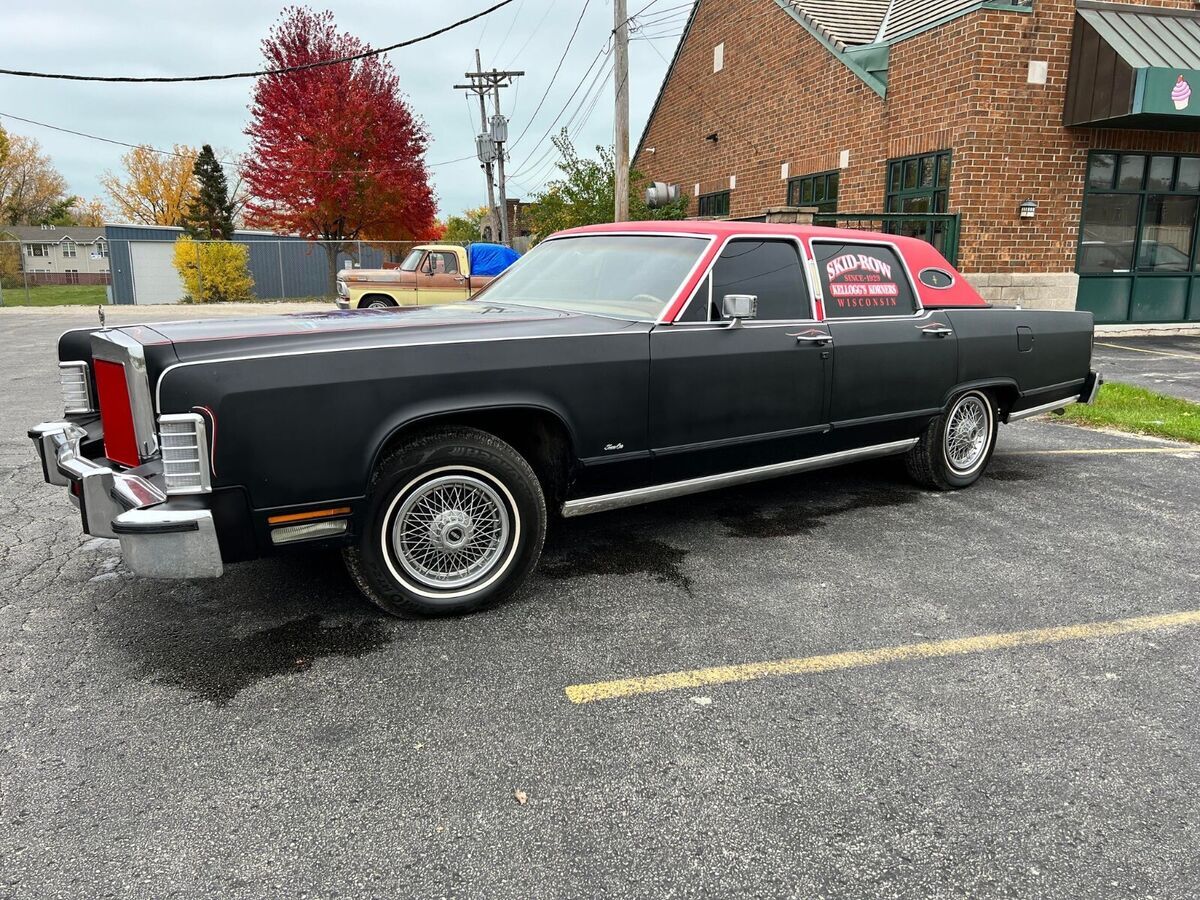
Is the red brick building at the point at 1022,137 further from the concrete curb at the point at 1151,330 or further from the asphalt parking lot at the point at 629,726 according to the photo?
the asphalt parking lot at the point at 629,726

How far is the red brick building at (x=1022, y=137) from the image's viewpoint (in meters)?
13.2

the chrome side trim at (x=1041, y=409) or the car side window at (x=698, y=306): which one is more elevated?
the car side window at (x=698, y=306)

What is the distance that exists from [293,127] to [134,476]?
28349mm

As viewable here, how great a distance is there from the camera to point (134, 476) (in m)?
3.27

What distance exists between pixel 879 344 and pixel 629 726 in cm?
304

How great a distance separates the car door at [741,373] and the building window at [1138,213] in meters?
12.3

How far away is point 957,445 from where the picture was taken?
18.8 feet

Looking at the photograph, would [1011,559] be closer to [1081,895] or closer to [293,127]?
[1081,895]

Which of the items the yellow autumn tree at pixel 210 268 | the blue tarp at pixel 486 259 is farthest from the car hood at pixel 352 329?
the yellow autumn tree at pixel 210 268

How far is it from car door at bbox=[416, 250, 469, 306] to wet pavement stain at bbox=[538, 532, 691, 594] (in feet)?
41.6

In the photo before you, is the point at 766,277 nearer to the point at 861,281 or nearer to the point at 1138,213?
the point at 861,281

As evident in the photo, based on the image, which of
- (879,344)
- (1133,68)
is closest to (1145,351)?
(1133,68)

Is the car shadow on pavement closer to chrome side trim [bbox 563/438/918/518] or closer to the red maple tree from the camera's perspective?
chrome side trim [bbox 563/438/918/518]

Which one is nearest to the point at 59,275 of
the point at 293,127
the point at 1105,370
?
the point at 293,127
